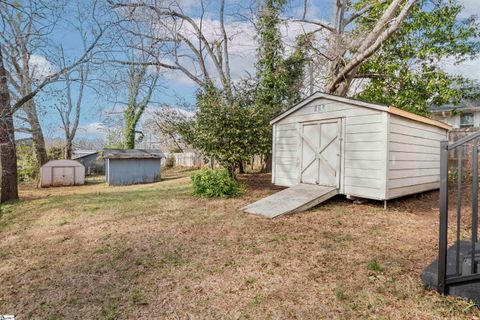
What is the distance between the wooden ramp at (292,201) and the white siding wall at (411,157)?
50.6 inches

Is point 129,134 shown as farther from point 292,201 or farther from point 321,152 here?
point 292,201

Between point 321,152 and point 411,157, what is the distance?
197 centimetres

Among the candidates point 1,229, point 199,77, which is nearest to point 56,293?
point 1,229

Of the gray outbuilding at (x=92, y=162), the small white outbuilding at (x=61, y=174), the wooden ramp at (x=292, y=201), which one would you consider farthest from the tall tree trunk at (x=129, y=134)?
the wooden ramp at (x=292, y=201)

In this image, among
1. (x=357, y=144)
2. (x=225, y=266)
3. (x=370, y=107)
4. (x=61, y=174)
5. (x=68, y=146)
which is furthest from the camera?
(x=68, y=146)

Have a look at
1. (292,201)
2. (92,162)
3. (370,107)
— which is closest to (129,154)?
(92,162)

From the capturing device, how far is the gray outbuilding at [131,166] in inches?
539

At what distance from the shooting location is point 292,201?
17.8 feet

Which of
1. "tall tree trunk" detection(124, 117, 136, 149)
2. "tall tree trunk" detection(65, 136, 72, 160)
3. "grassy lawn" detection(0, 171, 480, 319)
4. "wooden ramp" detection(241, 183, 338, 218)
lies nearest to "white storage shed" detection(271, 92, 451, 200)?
"wooden ramp" detection(241, 183, 338, 218)

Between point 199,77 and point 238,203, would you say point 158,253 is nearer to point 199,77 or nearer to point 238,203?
point 238,203

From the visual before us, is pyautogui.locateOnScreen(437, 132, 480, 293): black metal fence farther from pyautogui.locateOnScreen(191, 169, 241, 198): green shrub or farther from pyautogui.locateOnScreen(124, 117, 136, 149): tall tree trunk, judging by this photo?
pyautogui.locateOnScreen(124, 117, 136, 149): tall tree trunk

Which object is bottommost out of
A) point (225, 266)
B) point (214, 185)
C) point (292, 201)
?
point (225, 266)

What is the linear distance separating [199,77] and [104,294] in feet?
41.6

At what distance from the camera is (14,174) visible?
804cm
